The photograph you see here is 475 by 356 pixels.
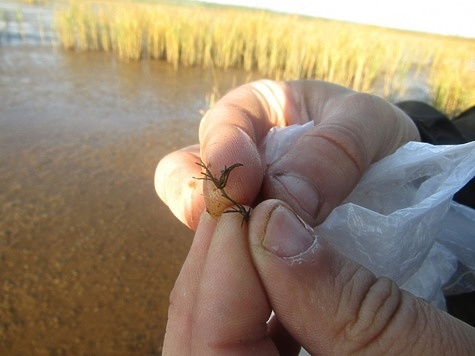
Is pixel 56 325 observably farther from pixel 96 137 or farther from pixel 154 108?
pixel 154 108

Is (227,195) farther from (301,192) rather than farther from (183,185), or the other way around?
(183,185)

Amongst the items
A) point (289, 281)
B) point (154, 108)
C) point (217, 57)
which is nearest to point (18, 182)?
point (154, 108)

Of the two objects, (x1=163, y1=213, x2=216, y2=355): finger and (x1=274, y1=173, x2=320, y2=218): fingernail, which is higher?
(x1=274, y1=173, x2=320, y2=218): fingernail

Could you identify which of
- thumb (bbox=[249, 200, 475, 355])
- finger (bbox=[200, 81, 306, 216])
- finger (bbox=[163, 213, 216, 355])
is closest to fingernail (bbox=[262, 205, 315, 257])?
thumb (bbox=[249, 200, 475, 355])

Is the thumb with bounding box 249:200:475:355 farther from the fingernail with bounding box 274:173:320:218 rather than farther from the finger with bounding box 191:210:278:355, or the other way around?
the fingernail with bounding box 274:173:320:218

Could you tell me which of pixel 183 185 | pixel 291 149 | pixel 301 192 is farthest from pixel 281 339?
pixel 183 185

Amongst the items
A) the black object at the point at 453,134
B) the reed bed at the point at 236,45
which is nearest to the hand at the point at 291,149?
the black object at the point at 453,134
